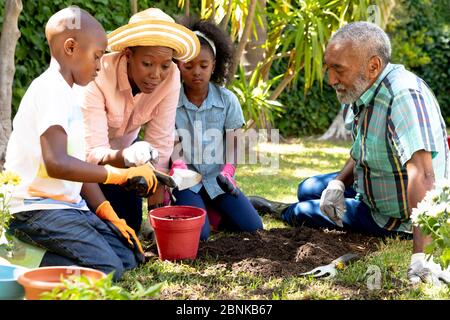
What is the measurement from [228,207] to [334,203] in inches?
23.5

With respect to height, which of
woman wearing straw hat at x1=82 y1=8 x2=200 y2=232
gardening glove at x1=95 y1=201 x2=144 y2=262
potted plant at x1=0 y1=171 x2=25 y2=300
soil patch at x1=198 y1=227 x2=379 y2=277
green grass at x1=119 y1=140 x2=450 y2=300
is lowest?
soil patch at x1=198 y1=227 x2=379 y2=277

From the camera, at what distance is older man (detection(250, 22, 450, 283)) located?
293 cm

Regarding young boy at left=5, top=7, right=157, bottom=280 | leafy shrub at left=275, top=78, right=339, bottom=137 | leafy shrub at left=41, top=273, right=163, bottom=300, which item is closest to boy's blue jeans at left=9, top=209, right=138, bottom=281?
young boy at left=5, top=7, right=157, bottom=280

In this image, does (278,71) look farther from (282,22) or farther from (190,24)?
(190,24)

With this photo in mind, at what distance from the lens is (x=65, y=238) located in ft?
9.13

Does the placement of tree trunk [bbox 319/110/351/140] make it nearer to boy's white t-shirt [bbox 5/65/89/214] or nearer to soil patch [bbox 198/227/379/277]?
soil patch [bbox 198/227/379/277]

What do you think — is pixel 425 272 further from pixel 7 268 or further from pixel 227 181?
pixel 7 268

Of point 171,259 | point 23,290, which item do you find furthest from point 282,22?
point 23,290

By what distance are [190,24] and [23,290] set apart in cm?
224

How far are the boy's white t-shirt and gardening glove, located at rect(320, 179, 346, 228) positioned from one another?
1.36 m

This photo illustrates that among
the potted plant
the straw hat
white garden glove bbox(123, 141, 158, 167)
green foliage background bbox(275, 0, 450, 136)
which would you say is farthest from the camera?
green foliage background bbox(275, 0, 450, 136)

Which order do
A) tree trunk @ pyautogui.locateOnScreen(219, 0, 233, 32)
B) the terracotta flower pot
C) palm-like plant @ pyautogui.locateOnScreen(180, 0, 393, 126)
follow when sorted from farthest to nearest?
palm-like plant @ pyautogui.locateOnScreen(180, 0, 393, 126) → tree trunk @ pyautogui.locateOnScreen(219, 0, 233, 32) → the terracotta flower pot

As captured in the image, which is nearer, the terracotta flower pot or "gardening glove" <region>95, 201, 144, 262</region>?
the terracotta flower pot

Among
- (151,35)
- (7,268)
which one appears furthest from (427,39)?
(7,268)
